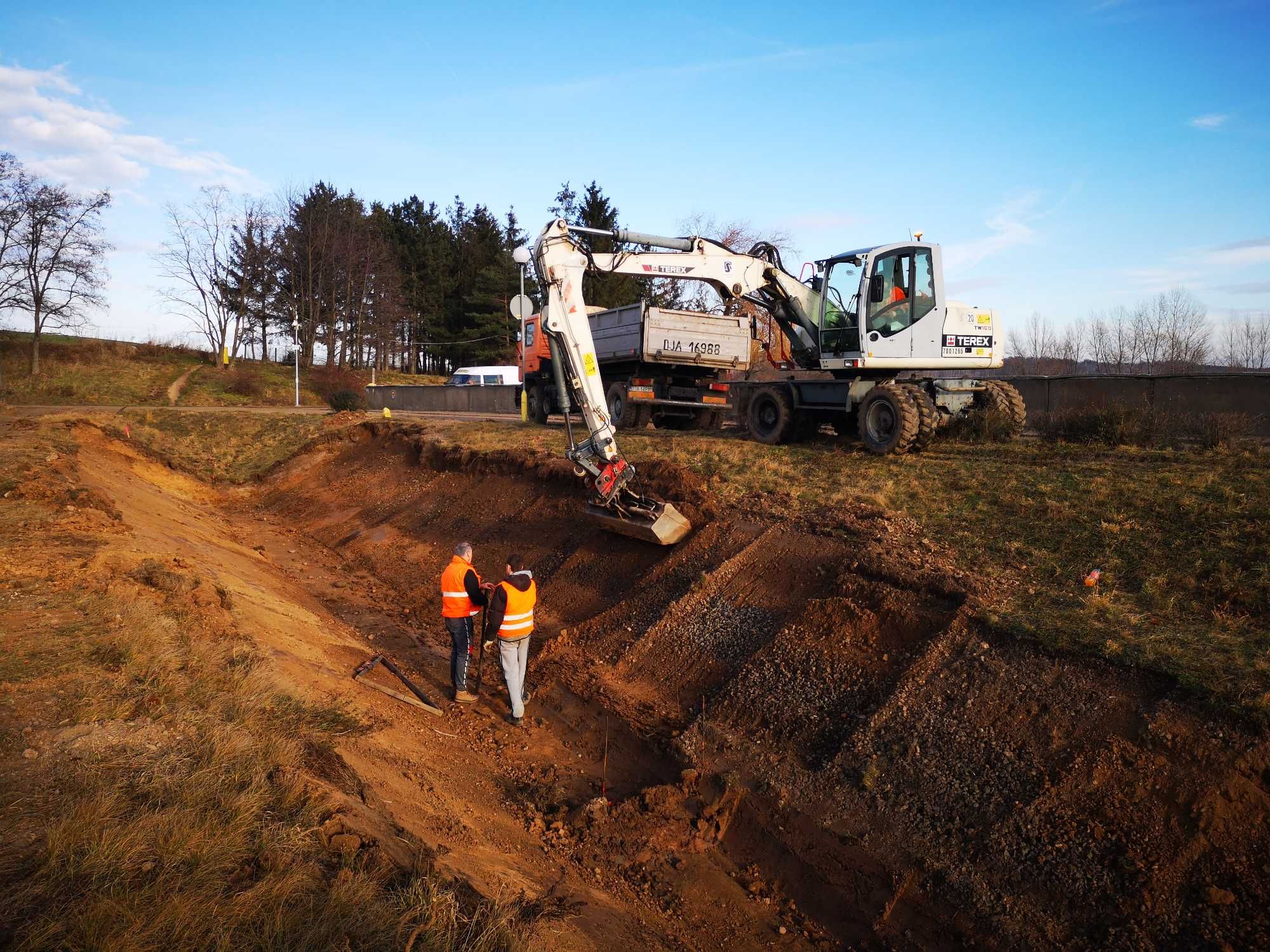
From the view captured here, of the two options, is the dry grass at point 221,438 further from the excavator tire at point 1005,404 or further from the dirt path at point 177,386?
the excavator tire at point 1005,404

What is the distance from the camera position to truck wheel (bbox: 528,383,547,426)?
20922mm

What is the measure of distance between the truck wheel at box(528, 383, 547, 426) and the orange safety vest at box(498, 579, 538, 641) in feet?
42.4

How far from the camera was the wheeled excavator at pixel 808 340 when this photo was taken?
33.0 ft

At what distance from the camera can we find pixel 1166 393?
14.7 metres

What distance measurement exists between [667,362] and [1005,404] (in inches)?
254

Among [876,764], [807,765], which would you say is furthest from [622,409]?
[876,764]

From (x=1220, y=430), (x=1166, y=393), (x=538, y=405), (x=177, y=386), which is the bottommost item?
(x=1220, y=430)

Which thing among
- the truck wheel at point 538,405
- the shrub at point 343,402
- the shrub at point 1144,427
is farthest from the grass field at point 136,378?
the shrub at point 1144,427

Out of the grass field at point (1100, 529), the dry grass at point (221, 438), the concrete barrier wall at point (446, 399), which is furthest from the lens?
the concrete barrier wall at point (446, 399)

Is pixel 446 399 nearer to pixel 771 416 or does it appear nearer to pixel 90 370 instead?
pixel 90 370

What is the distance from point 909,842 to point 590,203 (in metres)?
42.4

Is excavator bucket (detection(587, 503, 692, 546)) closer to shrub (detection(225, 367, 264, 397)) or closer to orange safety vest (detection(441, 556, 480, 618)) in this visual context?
orange safety vest (detection(441, 556, 480, 618))

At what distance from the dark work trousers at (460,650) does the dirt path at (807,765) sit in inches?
16.5

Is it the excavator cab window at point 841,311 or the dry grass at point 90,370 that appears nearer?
Answer: the excavator cab window at point 841,311
